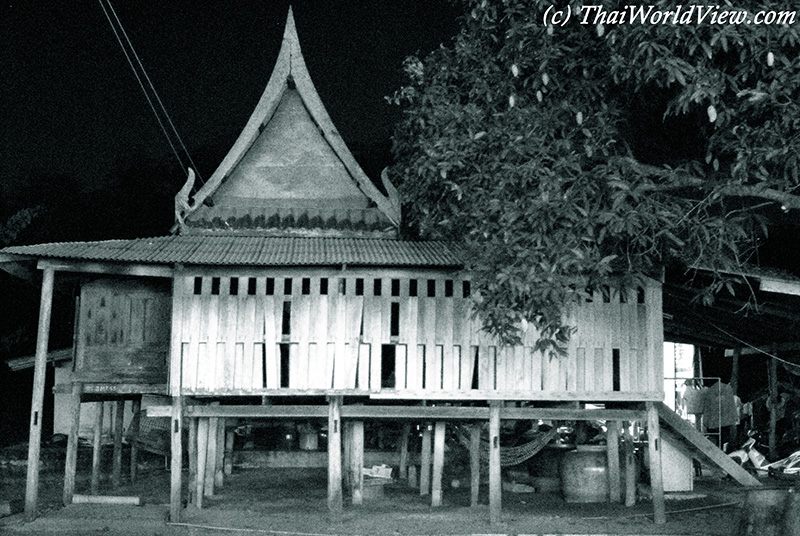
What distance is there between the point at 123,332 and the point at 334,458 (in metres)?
3.86

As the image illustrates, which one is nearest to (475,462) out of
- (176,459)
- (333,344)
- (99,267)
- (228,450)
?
(333,344)

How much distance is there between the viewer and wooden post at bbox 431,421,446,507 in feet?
47.7

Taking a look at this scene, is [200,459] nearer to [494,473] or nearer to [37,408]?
[37,408]

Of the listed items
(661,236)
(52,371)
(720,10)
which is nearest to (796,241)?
(661,236)

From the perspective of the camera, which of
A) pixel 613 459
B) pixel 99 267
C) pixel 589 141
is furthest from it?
pixel 613 459

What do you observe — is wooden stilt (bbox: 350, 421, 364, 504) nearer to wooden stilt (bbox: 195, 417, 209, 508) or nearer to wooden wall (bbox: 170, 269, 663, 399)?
wooden wall (bbox: 170, 269, 663, 399)

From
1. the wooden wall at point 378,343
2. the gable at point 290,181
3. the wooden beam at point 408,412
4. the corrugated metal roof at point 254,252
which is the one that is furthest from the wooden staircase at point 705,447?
the gable at point 290,181

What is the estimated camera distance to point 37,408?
43.9 ft

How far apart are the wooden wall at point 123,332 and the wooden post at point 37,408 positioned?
68 centimetres

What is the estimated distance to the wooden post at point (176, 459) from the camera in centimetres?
1334

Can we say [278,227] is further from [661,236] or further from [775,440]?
[775,440]

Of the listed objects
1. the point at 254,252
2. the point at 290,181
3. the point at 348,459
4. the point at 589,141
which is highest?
the point at 290,181

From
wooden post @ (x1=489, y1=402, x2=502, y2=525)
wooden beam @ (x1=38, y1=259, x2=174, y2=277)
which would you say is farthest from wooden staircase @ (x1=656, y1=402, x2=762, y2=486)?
wooden beam @ (x1=38, y1=259, x2=174, y2=277)

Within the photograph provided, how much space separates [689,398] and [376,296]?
9.80 m
